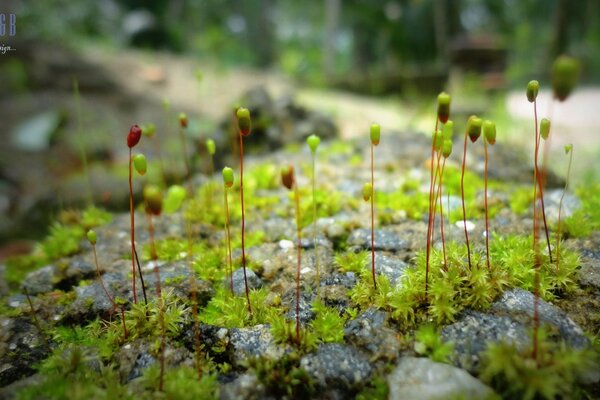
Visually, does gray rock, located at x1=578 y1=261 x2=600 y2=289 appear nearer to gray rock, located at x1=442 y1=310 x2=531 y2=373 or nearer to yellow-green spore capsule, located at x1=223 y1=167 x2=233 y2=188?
gray rock, located at x1=442 y1=310 x2=531 y2=373

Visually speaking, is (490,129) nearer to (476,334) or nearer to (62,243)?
(476,334)

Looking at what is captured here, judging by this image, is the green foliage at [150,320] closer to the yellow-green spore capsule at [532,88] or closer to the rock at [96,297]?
the rock at [96,297]

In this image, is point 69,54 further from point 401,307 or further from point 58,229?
point 401,307

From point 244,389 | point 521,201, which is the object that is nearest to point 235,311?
point 244,389

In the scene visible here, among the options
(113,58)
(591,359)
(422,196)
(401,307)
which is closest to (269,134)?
(422,196)

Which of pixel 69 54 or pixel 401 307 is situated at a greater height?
pixel 69 54

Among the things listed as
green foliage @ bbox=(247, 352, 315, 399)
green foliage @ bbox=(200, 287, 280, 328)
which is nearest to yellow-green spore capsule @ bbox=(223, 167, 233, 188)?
green foliage @ bbox=(200, 287, 280, 328)

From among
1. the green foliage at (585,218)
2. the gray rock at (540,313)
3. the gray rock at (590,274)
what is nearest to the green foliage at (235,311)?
the gray rock at (540,313)
